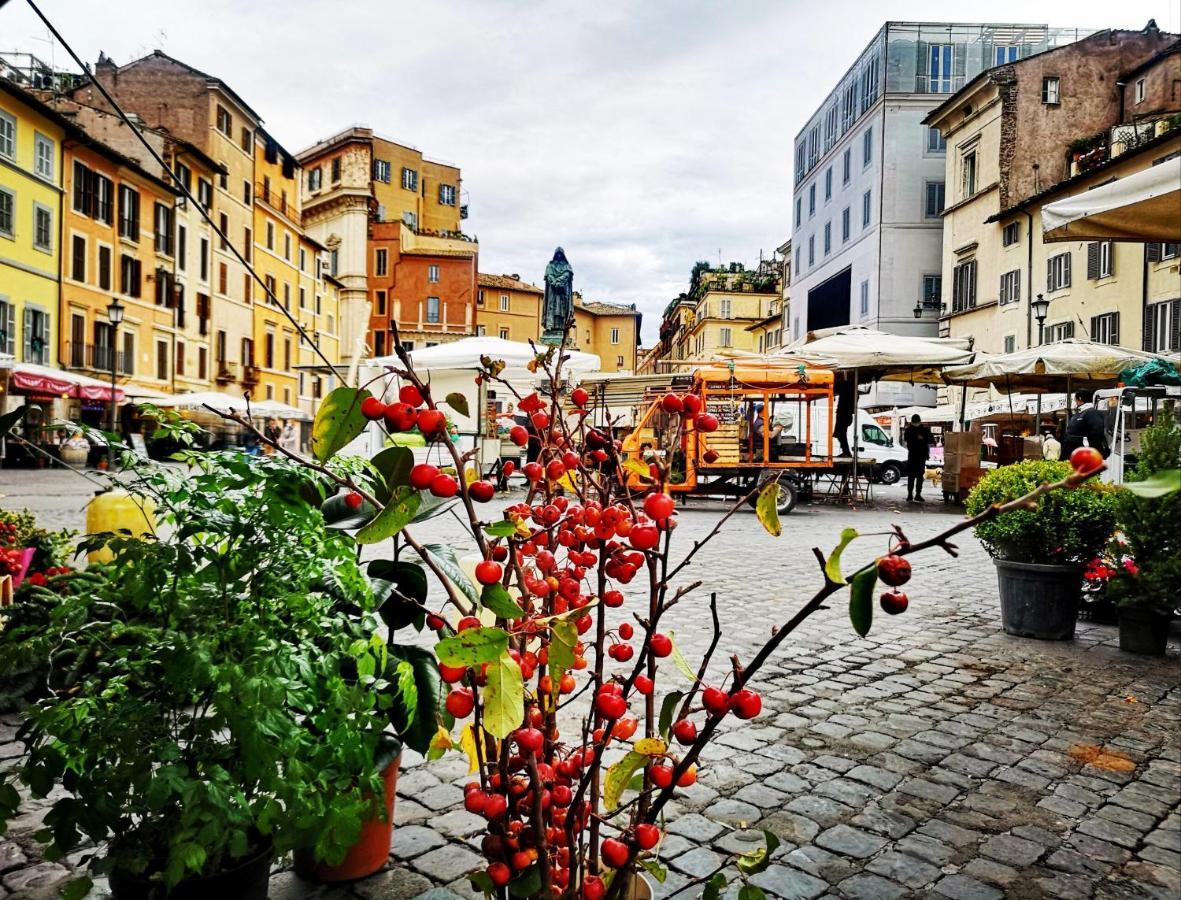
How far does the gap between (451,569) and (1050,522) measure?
452 centimetres

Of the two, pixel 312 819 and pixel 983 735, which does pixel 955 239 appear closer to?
pixel 983 735

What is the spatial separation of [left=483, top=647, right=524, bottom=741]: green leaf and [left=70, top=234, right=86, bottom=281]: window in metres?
35.3

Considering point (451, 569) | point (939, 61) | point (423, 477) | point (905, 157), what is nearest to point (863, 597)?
point (423, 477)

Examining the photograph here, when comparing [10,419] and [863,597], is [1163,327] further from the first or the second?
[10,419]

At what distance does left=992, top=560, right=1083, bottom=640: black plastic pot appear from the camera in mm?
5305

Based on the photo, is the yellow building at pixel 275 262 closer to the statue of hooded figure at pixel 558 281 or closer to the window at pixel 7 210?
the window at pixel 7 210

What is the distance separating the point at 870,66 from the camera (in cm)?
4069

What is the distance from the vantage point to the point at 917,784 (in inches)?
125

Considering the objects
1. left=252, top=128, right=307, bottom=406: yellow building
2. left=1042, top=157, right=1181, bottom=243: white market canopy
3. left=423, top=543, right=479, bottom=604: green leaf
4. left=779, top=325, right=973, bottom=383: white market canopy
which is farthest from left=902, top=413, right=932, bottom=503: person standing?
left=252, top=128, right=307, bottom=406: yellow building

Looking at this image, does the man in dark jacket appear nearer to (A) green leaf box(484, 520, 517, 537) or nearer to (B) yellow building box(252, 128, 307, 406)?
(A) green leaf box(484, 520, 517, 537)

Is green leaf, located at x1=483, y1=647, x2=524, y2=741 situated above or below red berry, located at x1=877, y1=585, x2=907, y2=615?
below

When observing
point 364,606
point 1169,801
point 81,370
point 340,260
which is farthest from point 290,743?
point 340,260

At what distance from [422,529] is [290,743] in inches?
331

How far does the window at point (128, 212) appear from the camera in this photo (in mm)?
33469
